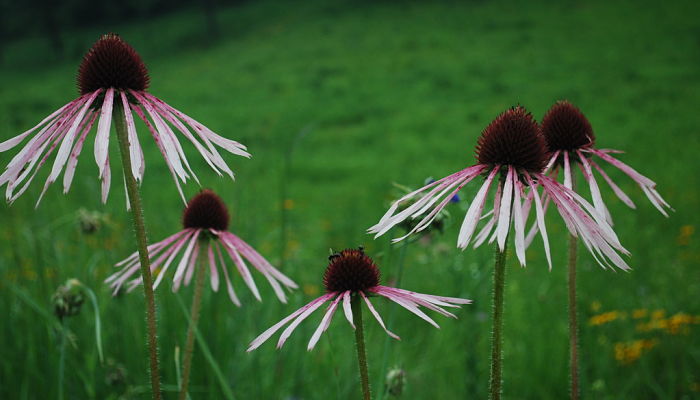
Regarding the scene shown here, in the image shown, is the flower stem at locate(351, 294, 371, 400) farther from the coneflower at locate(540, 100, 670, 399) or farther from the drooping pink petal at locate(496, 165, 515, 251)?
the coneflower at locate(540, 100, 670, 399)

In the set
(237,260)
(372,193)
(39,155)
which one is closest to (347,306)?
(237,260)

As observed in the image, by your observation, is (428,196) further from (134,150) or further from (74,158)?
(74,158)

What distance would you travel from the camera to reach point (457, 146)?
328 inches

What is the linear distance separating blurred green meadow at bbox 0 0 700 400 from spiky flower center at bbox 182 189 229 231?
31cm

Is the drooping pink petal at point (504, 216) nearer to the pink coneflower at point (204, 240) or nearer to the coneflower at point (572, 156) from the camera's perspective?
the coneflower at point (572, 156)

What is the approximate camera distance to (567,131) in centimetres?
128

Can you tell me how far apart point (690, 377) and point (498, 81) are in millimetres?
9445

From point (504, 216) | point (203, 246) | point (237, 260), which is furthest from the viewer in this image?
point (203, 246)

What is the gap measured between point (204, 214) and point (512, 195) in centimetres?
73

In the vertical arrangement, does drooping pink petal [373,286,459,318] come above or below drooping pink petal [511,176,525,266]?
below

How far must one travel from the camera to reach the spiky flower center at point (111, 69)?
1.08 m

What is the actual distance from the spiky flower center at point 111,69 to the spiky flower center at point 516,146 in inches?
24.9

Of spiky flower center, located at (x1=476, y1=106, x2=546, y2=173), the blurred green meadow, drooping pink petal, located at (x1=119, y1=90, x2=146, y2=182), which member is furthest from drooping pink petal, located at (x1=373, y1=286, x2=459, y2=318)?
drooping pink petal, located at (x1=119, y1=90, x2=146, y2=182)

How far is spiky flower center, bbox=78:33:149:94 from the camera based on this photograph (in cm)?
108
